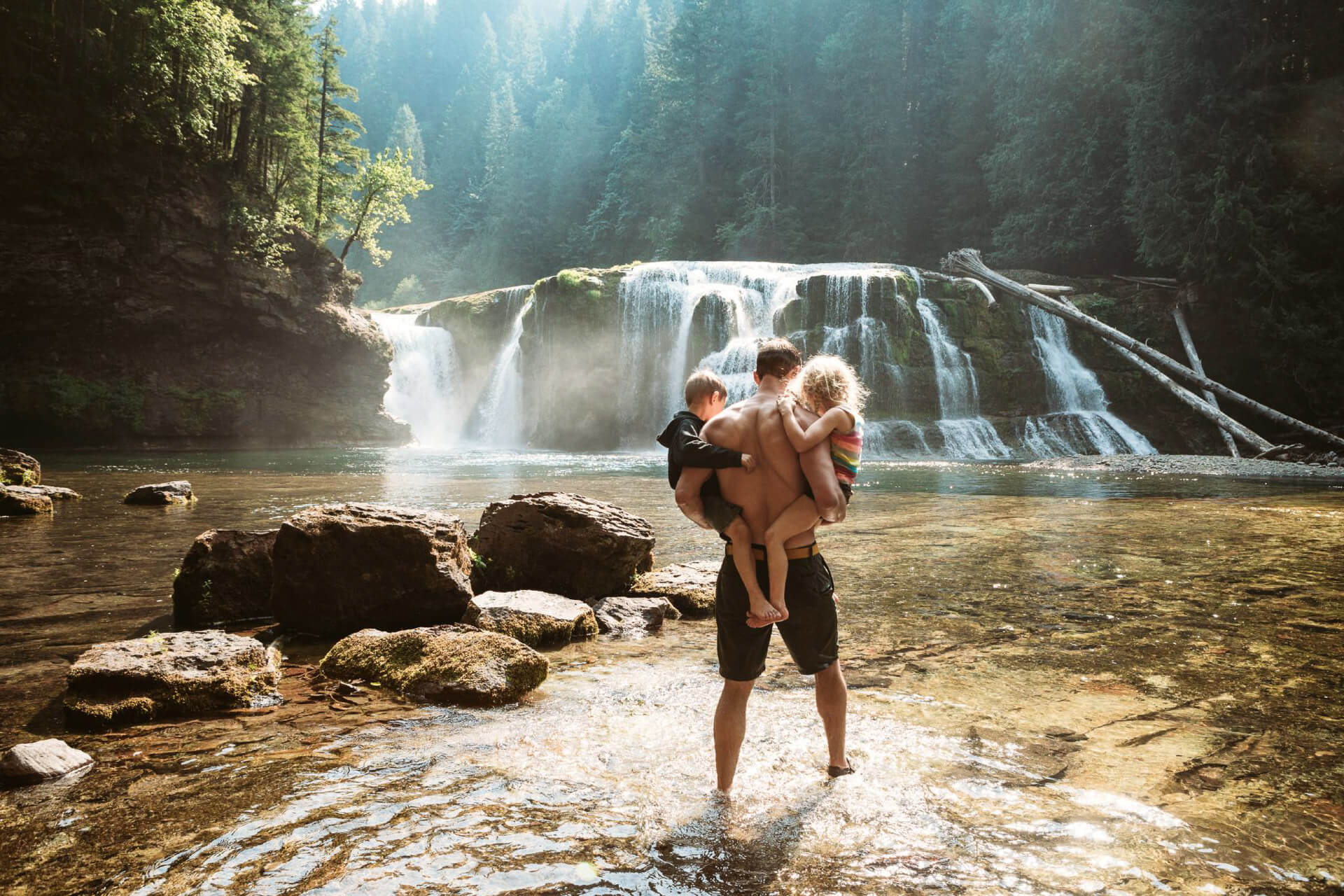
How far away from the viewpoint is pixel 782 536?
3.05 metres

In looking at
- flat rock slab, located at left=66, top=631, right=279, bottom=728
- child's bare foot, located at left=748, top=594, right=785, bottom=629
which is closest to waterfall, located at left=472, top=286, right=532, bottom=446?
flat rock slab, located at left=66, top=631, right=279, bottom=728

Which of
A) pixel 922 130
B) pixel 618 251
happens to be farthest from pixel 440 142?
pixel 922 130

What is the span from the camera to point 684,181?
51469mm

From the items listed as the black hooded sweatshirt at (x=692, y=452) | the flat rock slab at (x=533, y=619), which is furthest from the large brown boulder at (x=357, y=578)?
the black hooded sweatshirt at (x=692, y=452)

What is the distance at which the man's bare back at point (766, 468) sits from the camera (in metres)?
3.10

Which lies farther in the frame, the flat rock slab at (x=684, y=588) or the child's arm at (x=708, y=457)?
the flat rock slab at (x=684, y=588)

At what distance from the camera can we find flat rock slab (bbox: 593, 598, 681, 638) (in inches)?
219

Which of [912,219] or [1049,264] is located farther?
[912,219]

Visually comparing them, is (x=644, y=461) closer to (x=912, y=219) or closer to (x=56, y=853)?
(x=56, y=853)

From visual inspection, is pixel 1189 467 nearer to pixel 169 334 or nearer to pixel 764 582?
pixel 764 582

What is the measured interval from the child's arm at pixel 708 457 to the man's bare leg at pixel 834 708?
2.91 feet

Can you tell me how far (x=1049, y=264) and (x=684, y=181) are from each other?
25.5 metres

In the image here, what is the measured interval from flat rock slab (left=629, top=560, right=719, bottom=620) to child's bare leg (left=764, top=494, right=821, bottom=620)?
2.93 meters

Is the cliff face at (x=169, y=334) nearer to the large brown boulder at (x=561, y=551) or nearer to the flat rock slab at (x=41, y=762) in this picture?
the large brown boulder at (x=561, y=551)
